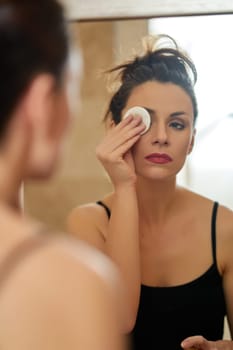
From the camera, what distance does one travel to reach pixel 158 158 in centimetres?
100

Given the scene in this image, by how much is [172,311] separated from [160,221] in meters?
0.15

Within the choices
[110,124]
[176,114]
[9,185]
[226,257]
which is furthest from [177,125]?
[9,185]

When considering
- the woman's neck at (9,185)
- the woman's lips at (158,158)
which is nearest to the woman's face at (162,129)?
the woman's lips at (158,158)

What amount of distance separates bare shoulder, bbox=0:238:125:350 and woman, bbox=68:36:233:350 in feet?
1.63

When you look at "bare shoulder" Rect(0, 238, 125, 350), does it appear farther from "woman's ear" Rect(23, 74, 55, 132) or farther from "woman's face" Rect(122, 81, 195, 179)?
"woman's face" Rect(122, 81, 195, 179)

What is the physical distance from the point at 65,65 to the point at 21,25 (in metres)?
0.05

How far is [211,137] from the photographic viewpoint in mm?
1106

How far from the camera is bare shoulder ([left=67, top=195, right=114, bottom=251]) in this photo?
101 cm

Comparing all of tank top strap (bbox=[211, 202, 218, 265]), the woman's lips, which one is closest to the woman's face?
the woman's lips

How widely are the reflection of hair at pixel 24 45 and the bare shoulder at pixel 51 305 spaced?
11 centimetres

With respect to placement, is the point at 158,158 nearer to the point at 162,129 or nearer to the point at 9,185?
the point at 162,129

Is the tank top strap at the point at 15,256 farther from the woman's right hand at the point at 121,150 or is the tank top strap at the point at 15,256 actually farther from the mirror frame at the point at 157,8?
the mirror frame at the point at 157,8

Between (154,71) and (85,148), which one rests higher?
(154,71)

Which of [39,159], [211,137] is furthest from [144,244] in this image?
[39,159]
